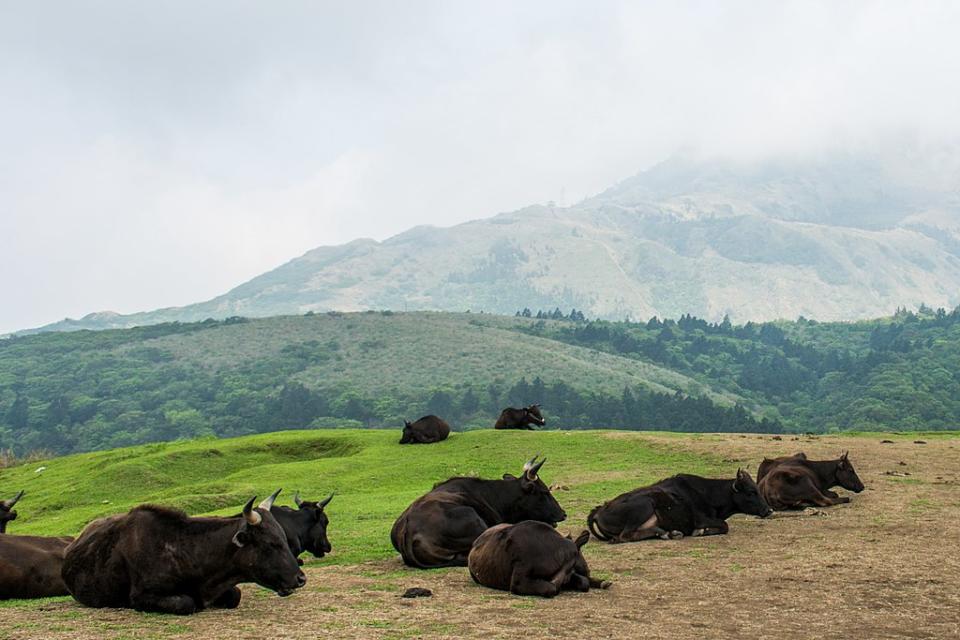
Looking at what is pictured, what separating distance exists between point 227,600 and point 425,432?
3003cm

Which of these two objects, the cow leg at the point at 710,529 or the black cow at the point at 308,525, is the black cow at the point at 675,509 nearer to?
the cow leg at the point at 710,529

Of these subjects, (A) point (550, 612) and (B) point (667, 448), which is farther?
(B) point (667, 448)

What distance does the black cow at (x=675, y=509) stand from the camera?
1767 centimetres

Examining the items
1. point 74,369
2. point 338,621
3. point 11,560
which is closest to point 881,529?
point 338,621

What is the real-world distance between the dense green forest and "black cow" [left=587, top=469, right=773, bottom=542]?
98188 mm

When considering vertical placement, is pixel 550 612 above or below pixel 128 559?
below

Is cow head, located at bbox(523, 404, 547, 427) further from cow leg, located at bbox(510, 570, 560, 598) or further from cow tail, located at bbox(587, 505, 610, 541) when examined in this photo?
cow leg, located at bbox(510, 570, 560, 598)

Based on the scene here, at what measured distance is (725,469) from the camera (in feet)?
97.5

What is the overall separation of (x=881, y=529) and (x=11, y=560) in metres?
15.2

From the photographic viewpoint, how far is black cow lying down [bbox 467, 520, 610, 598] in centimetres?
1240

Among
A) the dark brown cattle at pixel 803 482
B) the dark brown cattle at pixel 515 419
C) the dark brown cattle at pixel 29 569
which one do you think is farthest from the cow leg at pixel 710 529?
the dark brown cattle at pixel 515 419

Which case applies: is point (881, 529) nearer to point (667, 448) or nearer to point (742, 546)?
point (742, 546)

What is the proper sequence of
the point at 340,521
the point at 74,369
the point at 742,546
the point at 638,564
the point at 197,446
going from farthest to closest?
A: 1. the point at 74,369
2. the point at 197,446
3. the point at 340,521
4. the point at 742,546
5. the point at 638,564

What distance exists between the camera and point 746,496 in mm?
19031
